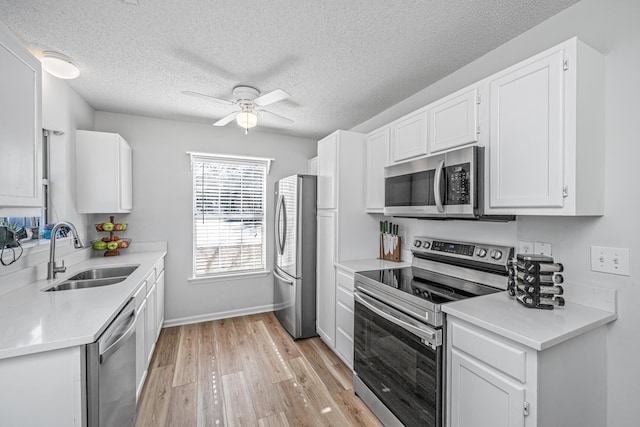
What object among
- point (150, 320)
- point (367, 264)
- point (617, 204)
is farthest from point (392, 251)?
point (150, 320)

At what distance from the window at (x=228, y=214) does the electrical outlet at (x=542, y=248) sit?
9.99 ft

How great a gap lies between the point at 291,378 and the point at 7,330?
6.00ft

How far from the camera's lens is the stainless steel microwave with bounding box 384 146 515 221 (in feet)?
5.34

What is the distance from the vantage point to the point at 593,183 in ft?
4.40

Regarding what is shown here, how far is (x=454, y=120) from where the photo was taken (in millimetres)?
1809

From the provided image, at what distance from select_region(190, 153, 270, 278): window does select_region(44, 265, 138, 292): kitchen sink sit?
1098 millimetres

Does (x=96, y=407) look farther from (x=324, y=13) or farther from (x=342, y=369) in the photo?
(x=324, y=13)

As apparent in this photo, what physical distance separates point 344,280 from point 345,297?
15 centimetres

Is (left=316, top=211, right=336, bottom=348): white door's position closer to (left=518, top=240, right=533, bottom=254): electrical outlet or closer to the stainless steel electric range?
the stainless steel electric range

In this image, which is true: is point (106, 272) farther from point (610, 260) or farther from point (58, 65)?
point (610, 260)

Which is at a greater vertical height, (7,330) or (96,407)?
(7,330)

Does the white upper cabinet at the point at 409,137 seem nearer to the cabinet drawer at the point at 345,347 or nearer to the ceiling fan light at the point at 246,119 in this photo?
the ceiling fan light at the point at 246,119

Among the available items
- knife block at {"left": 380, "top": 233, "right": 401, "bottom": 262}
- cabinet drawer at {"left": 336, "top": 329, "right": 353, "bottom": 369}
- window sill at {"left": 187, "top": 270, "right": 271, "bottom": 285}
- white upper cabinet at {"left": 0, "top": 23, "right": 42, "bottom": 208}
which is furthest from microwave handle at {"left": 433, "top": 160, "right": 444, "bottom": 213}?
window sill at {"left": 187, "top": 270, "right": 271, "bottom": 285}

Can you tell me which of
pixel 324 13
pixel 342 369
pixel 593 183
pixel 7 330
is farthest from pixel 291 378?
pixel 324 13
